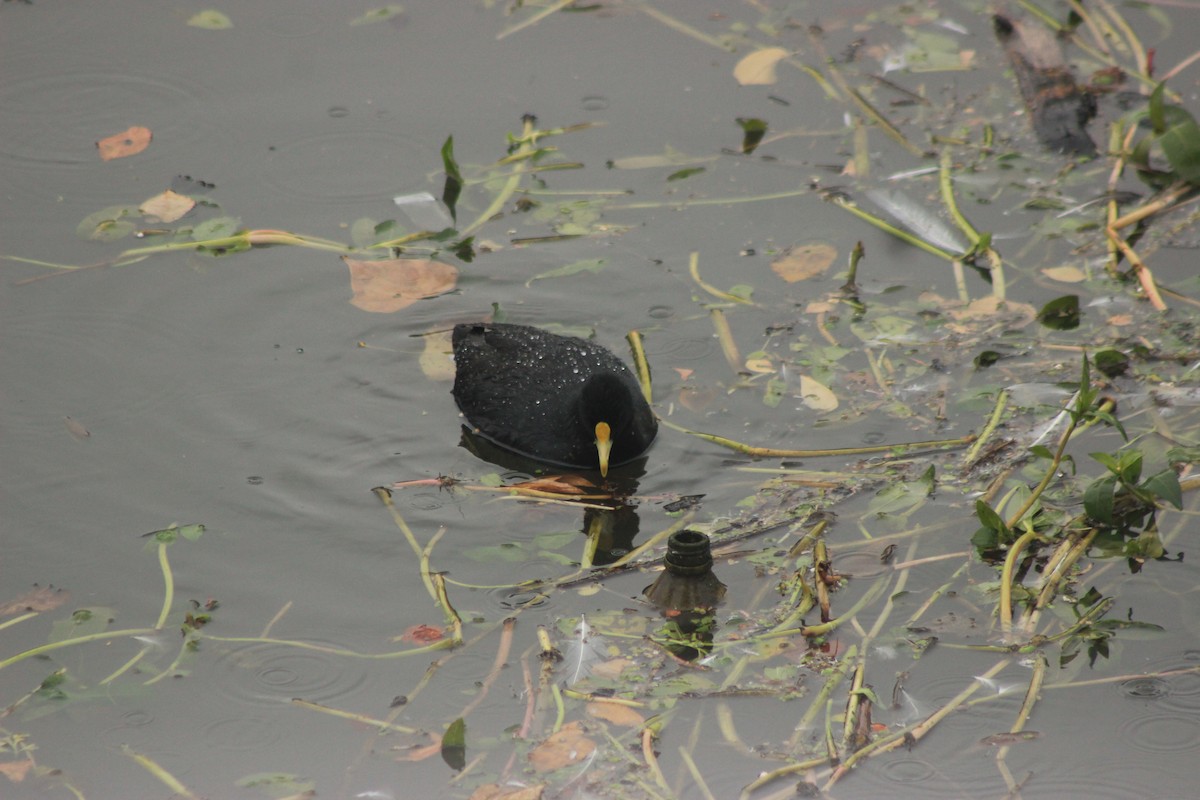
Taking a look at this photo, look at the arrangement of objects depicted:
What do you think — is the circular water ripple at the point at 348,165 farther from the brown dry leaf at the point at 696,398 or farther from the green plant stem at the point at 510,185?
the brown dry leaf at the point at 696,398

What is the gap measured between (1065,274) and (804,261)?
4.09 ft

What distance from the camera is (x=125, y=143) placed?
7590 millimetres

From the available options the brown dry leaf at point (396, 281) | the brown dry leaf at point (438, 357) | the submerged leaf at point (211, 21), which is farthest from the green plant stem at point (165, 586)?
the submerged leaf at point (211, 21)

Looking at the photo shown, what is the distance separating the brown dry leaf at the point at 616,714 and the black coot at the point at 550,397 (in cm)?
141

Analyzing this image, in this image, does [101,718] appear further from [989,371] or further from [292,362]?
[989,371]

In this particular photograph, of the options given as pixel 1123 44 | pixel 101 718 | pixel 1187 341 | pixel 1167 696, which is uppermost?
pixel 1123 44

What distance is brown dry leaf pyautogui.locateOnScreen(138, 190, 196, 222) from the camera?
712 cm

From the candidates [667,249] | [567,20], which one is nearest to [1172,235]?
[667,249]

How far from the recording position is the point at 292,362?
247 inches

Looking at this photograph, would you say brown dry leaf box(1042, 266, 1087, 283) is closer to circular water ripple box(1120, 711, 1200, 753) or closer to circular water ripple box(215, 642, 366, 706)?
circular water ripple box(1120, 711, 1200, 753)

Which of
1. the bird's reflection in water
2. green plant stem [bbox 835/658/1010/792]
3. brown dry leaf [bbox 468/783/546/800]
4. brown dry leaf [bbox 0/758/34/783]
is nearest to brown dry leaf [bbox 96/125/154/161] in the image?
the bird's reflection in water

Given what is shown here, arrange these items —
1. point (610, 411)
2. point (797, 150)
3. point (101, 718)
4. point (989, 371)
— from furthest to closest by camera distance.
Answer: point (797, 150) < point (989, 371) < point (610, 411) < point (101, 718)

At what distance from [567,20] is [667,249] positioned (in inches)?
96.6

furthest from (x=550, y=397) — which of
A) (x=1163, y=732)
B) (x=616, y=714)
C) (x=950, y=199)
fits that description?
(x=1163, y=732)
